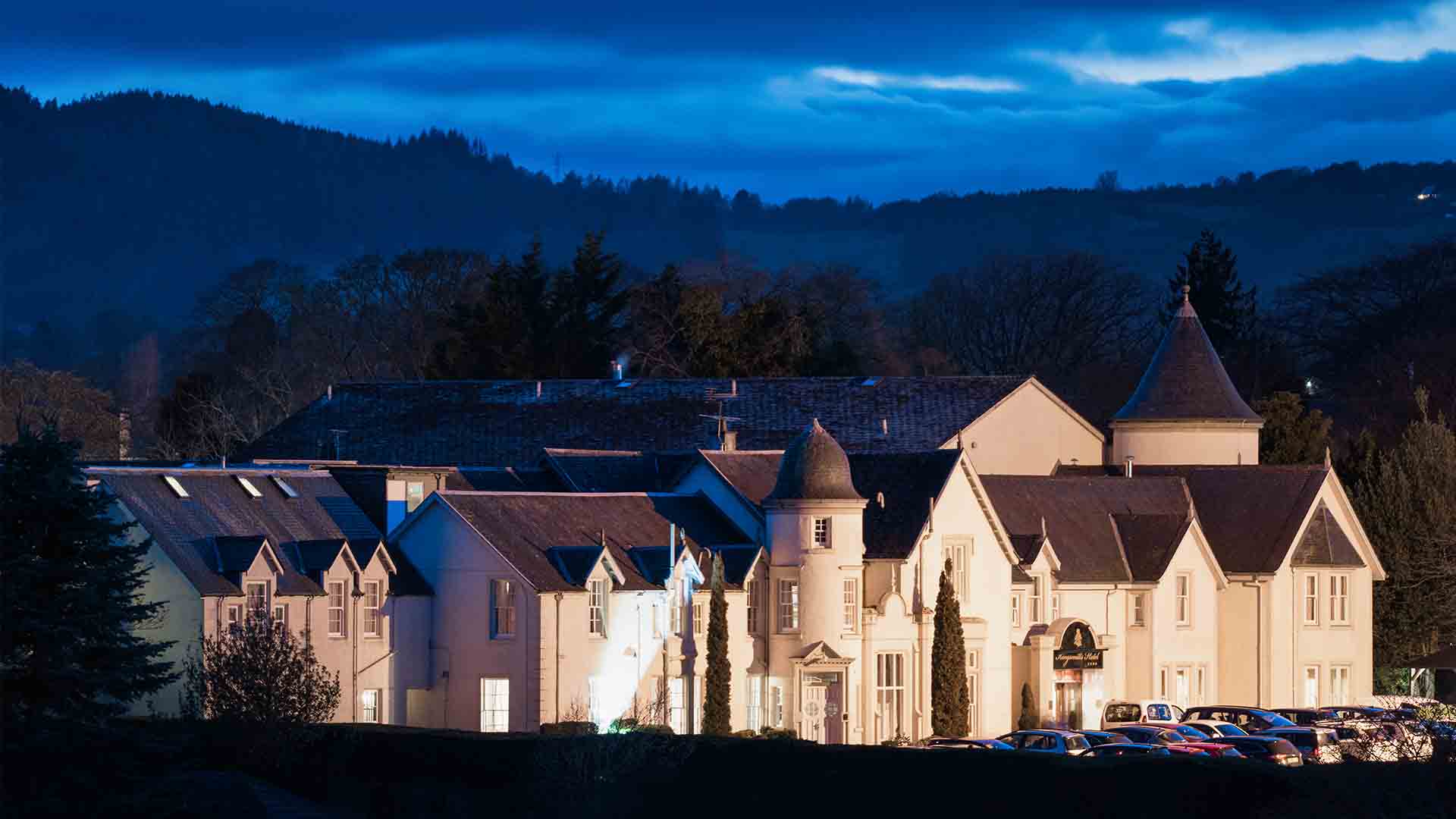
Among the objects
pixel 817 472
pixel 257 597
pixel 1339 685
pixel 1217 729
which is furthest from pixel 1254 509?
pixel 257 597

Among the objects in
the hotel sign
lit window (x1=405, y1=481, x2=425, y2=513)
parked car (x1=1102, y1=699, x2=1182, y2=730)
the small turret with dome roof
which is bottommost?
parked car (x1=1102, y1=699, x2=1182, y2=730)

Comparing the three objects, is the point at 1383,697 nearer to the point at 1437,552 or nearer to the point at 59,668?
the point at 1437,552

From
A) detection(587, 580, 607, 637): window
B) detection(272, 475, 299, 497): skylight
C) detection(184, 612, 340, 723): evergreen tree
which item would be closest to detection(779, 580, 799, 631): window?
detection(587, 580, 607, 637): window

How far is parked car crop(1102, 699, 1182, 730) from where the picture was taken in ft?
213

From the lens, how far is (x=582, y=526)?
60.4 meters

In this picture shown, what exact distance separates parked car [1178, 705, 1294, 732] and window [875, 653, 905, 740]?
6823 mm

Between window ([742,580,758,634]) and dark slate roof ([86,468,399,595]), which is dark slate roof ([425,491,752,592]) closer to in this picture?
window ([742,580,758,634])

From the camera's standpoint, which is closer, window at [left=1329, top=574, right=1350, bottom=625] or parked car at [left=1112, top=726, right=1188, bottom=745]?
parked car at [left=1112, top=726, right=1188, bottom=745]

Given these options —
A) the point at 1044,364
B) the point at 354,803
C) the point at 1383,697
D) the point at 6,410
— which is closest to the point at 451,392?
the point at 6,410

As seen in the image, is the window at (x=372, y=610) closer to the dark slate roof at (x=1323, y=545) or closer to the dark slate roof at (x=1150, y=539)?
the dark slate roof at (x=1150, y=539)

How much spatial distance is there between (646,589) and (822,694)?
511 cm

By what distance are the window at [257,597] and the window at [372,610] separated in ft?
8.26

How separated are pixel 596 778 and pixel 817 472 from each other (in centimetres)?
1583

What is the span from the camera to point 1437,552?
245 ft
